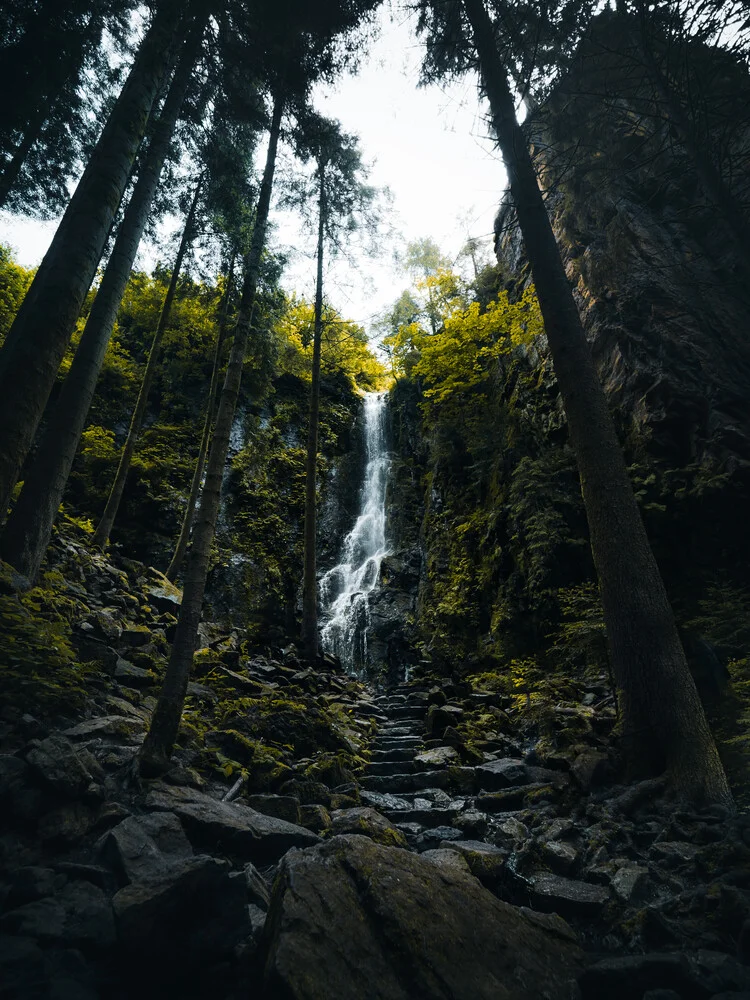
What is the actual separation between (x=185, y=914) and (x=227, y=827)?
107cm

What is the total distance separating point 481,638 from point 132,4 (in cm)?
1343

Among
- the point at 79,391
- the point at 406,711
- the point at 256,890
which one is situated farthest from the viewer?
the point at 406,711

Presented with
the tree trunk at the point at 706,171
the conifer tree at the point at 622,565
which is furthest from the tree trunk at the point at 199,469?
the tree trunk at the point at 706,171

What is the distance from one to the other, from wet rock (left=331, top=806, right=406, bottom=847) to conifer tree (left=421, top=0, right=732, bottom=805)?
1.98 meters

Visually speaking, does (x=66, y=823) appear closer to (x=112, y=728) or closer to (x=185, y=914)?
(x=185, y=914)

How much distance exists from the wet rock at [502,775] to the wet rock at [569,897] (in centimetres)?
197

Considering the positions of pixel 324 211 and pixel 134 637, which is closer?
pixel 134 637

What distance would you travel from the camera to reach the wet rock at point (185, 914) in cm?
184

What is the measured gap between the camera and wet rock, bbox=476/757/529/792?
186 inches

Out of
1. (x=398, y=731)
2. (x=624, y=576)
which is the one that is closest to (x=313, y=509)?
(x=398, y=731)

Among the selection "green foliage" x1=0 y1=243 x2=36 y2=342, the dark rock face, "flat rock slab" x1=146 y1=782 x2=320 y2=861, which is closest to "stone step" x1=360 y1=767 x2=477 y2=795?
"flat rock slab" x1=146 y1=782 x2=320 y2=861

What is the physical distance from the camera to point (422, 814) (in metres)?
4.25

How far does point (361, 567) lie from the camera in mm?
16031

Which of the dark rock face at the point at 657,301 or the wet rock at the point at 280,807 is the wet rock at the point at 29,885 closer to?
the wet rock at the point at 280,807
